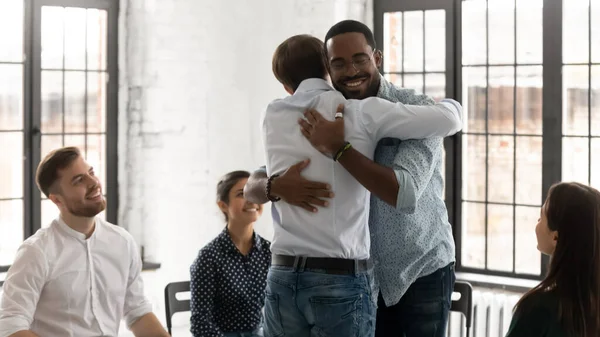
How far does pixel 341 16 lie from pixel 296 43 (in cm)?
278

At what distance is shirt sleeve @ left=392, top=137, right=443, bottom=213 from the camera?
2.32 meters

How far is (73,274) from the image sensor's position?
3.11 meters

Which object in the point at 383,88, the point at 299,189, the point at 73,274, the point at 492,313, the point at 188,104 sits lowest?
the point at 492,313

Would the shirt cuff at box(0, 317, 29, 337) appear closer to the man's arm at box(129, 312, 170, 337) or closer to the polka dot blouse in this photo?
the man's arm at box(129, 312, 170, 337)

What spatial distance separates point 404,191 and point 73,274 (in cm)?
135

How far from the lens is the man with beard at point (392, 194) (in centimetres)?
232

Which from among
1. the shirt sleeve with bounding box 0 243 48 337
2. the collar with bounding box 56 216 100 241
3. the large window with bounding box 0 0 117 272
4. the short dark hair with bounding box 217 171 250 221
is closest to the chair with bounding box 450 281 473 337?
the short dark hair with bounding box 217 171 250 221

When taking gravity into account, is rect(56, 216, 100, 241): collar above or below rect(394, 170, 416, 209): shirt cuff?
below

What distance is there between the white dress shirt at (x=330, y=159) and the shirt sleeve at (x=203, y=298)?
1366mm

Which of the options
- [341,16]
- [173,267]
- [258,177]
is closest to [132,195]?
[173,267]

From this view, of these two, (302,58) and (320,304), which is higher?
(302,58)

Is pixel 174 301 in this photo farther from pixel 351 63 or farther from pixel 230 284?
pixel 351 63

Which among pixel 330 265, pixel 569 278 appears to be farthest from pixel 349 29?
pixel 569 278

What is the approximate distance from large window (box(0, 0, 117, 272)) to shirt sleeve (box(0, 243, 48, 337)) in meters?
2.16
